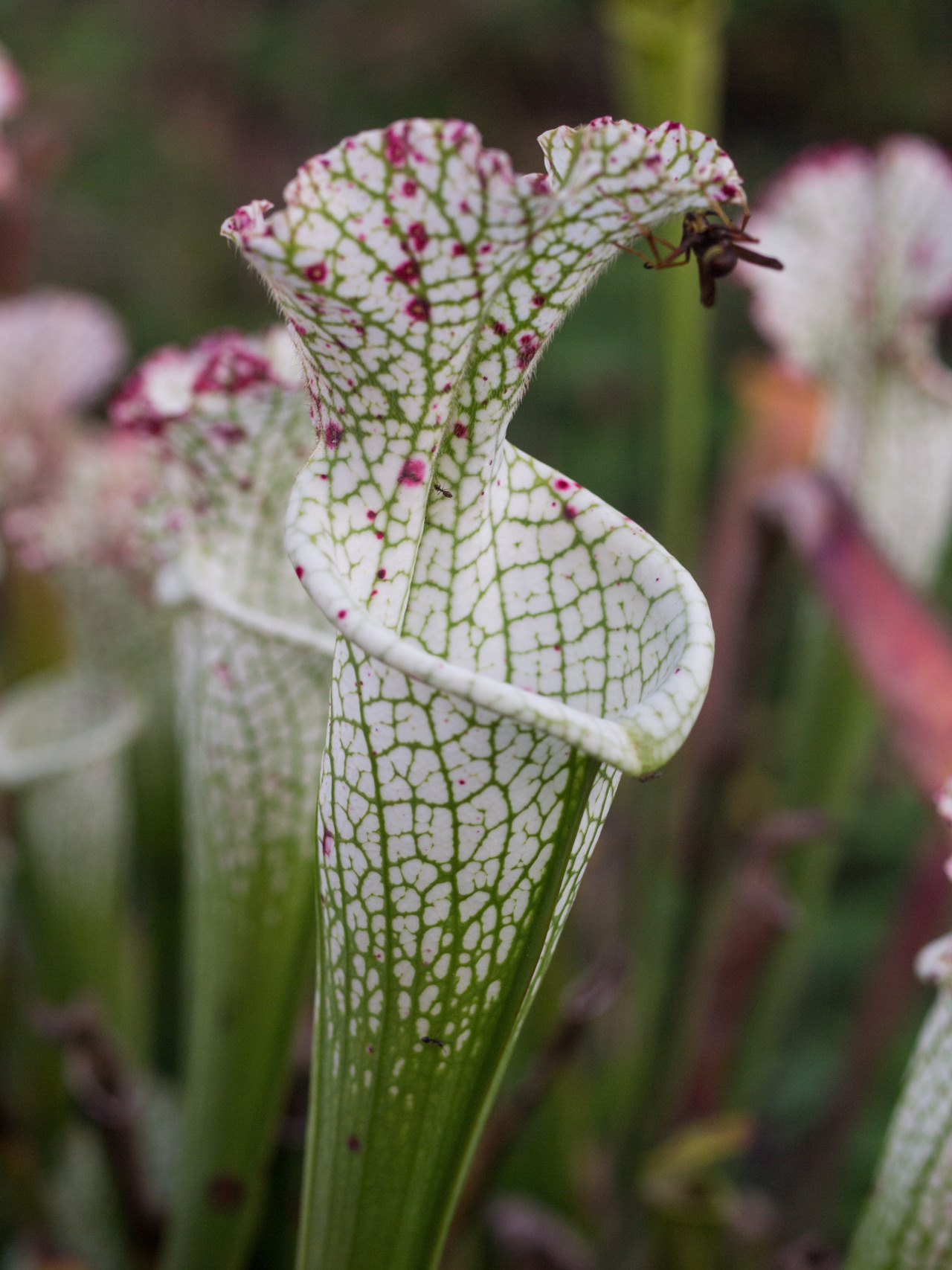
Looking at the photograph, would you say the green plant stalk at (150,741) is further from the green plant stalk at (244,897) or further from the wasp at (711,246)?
the wasp at (711,246)

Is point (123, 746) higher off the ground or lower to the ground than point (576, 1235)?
higher

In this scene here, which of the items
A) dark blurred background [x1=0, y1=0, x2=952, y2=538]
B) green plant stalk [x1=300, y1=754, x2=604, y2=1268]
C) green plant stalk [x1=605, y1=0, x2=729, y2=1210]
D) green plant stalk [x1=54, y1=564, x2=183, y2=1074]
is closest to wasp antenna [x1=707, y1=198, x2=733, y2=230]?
green plant stalk [x1=300, y1=754, x2=604, y2=1268]

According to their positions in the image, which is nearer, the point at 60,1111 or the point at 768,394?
the point at 60,1111

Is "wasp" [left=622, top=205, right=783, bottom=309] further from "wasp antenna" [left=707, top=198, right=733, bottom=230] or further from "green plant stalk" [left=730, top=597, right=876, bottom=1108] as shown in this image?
"green plant stalk" [left=730, top=597, right=876, bottom=1108]

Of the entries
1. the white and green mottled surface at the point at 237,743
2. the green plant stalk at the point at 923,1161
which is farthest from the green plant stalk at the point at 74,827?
the green plant stalk at the point at 923,1161

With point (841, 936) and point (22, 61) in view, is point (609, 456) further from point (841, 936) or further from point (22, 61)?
point (22, 61)

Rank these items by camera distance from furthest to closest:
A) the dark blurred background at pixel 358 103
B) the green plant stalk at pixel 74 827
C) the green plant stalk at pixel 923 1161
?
the dark blurred background at pixel 358 103
the green plant stalk at pixel 74 827
the green plant stalk at pixel 923 1161

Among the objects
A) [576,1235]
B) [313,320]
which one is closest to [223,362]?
[313,320]

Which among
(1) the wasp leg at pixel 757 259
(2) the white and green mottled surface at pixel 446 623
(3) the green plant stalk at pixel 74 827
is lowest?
(3) the green plant stalk at pixel 74 827

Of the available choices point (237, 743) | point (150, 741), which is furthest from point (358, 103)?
point (237, 743)
